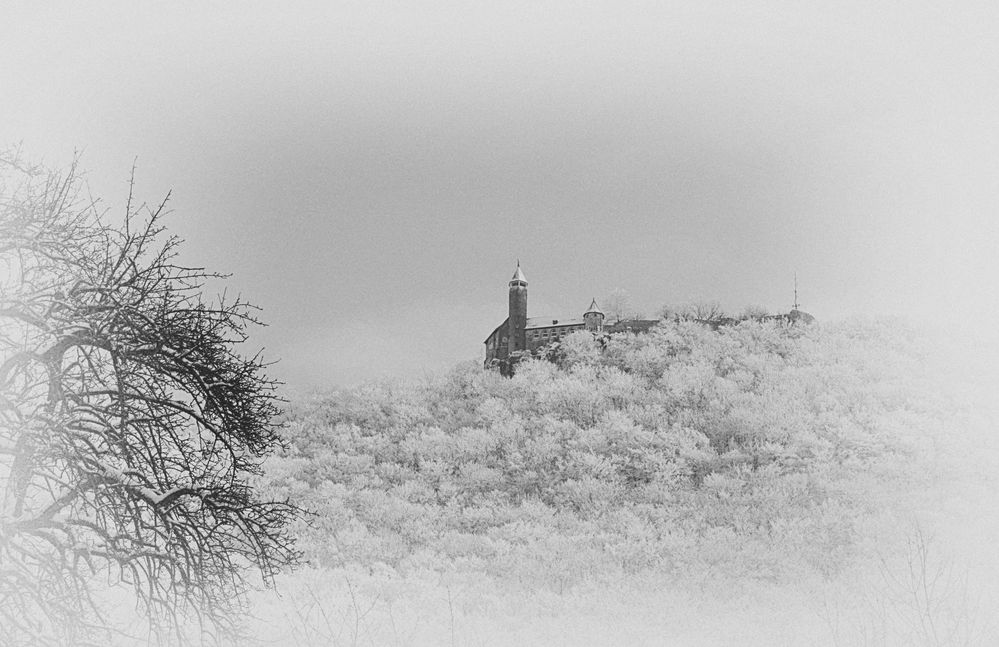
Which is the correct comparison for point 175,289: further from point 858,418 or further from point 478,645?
point 858,418

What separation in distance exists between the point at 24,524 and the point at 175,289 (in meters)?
2.16

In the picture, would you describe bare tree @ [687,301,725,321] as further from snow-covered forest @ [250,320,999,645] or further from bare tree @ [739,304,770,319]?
snow-covered forest @ [250,320,999,645]

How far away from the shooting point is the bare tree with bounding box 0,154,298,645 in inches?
231

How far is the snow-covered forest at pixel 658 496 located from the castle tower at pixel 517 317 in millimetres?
2546

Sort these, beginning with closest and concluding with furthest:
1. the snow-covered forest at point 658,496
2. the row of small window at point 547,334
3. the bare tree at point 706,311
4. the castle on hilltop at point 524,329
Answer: the snow-covered forest at point 658,496 < the castle on hilltop at point 524,329 < the row of small window at point 547,334 < the bare tree at point 706,311

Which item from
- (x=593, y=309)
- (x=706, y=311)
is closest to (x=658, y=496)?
(x=593, y=309)

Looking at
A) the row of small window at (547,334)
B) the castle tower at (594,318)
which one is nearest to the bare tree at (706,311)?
the castle tower at (594,318)

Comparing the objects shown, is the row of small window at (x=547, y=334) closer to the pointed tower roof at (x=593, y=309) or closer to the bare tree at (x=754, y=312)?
the pointed tower roof at (x=593, y=309)

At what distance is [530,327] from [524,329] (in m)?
0.40

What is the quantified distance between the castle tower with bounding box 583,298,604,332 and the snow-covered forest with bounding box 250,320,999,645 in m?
1.92

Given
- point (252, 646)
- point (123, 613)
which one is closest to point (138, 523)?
point (252, 646)

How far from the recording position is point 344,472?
28859 mm

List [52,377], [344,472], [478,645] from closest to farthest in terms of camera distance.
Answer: [52,377] → [478,645] → [344,472]

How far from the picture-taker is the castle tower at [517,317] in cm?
4366
